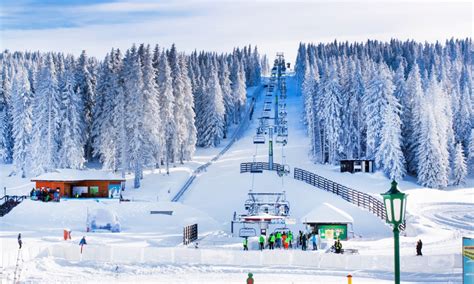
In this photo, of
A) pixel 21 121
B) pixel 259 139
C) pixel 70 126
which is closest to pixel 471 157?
pixel 259 139

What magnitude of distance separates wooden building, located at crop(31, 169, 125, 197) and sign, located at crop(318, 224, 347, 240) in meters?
16.9

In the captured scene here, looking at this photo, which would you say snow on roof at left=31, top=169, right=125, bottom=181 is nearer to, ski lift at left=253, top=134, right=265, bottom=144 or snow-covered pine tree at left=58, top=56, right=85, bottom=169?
snow-covered pine tree at left=58, top=56, right=85, bottom=169

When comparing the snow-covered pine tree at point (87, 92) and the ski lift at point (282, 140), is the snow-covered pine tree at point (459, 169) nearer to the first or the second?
the ski lift at point (282, 140)

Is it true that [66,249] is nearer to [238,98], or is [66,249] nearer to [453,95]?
[453,95]

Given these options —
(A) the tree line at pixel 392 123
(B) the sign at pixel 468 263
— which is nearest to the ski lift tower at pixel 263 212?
(A) the tree line at pixel 392 123

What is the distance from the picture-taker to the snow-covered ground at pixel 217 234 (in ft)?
93.6

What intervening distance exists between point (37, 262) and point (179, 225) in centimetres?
1816

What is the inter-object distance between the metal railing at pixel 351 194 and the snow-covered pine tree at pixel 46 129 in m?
22.8

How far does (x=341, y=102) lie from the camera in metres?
79.4

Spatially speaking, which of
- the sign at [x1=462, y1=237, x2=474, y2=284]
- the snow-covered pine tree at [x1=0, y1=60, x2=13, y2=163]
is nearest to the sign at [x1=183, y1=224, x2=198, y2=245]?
the sign at [x1=462, y1=237, x2=474, y2=284]

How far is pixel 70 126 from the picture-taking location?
68000 millimetres

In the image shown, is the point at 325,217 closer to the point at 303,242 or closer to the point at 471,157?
the point at 303,242

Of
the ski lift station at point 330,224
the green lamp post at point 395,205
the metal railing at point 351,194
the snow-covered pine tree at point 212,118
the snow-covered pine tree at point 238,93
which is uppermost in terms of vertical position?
the snow-covered pine tree at point 238,93

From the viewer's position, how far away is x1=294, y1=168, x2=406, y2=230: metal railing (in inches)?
1919
